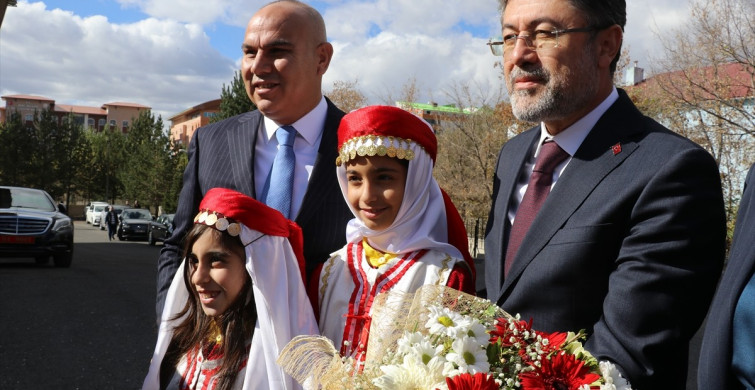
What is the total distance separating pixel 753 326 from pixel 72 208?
75598mm

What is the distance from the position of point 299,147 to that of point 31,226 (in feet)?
42.4

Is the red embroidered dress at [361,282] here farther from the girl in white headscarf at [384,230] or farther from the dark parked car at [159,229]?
the dark parked car at [159,229]

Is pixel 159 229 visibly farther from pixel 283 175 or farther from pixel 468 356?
pixel 468 356

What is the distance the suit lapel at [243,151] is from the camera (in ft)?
10.3

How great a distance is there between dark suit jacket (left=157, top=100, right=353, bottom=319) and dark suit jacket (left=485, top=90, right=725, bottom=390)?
36.0 inches

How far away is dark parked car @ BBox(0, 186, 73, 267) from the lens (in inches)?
544

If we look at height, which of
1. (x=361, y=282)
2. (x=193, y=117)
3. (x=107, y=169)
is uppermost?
(x=193, y=117)

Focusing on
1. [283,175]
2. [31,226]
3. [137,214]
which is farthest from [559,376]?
[137,214]

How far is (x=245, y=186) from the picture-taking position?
3.15 metres

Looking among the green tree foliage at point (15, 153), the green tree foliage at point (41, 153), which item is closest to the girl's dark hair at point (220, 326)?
the green tree foliage at point (15, 153)

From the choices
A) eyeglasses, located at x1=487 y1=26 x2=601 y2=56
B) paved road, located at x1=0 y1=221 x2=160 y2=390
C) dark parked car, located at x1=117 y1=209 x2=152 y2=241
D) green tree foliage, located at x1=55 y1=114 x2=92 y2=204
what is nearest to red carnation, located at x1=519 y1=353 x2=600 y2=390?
eyeglasses, located at x1=487 y1=26 x2=601 y2=56

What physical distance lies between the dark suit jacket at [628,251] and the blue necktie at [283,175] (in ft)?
3.64

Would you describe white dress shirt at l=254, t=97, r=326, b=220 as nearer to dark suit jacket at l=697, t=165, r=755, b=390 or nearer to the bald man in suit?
the bald man in suit

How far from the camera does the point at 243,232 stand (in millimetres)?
2795
